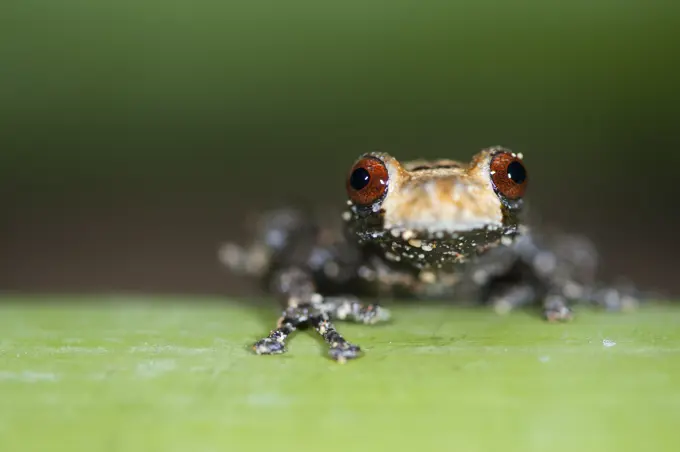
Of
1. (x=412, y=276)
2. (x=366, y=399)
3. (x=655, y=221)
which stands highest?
(x=655, y=221)

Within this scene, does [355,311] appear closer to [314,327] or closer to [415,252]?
[314,327]

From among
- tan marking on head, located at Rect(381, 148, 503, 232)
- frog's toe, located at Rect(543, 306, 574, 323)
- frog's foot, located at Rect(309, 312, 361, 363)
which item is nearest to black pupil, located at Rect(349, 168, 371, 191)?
tan marking on head, located at Rect(381, 148, 503, 232)

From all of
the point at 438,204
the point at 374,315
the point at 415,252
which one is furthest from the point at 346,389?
the point at 415,252

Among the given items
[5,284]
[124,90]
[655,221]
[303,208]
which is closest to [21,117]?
[124,90]

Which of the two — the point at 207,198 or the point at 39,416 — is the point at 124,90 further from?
the point at 39,416

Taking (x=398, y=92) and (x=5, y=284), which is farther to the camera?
(x=5, y=284)
